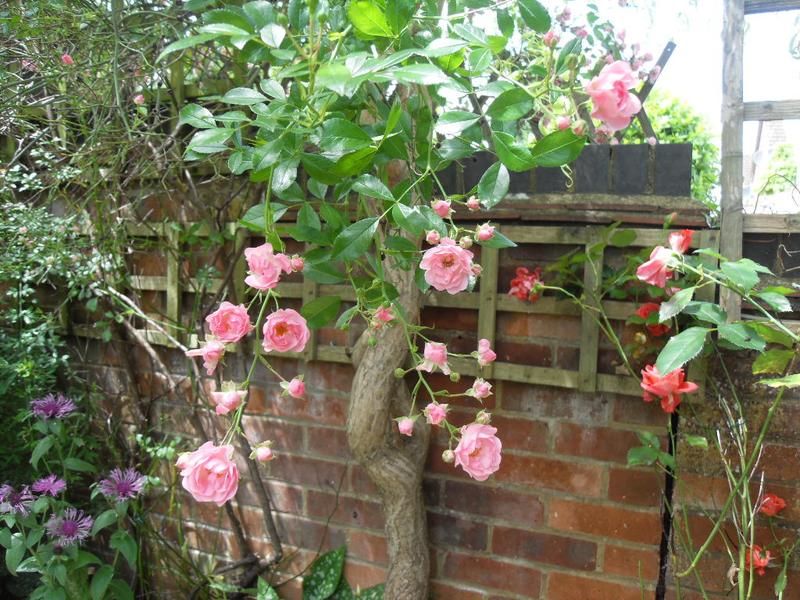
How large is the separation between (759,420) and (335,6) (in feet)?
3.68

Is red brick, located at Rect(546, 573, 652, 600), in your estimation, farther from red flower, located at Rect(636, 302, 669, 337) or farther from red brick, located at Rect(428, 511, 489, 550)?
red flower, located at Rect(636, 302, 669, 337)

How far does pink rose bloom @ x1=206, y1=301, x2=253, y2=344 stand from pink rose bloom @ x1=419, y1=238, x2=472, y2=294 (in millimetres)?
286

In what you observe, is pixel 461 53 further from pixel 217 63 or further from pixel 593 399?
pixel 217 63

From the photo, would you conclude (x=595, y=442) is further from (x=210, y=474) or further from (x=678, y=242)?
(x=210, y=474)

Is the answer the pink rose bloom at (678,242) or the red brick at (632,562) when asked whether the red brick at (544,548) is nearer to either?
the red brick at (632,562)

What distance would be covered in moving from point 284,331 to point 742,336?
754mm

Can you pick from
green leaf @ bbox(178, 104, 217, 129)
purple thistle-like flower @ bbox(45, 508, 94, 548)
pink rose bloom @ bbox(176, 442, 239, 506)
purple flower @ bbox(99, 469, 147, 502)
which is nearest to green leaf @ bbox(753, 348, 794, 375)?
pink rose bloom @ bbox(176, 442, 239, 506)

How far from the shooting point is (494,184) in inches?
37.8

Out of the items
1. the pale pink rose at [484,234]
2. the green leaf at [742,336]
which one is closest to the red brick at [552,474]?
the green leaf at [742,336]

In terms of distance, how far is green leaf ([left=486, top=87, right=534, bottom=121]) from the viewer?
0.91 metres

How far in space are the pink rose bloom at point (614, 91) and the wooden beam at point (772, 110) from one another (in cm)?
60

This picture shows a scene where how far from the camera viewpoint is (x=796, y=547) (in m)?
1.33

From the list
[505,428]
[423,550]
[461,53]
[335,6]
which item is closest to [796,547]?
[505,428]

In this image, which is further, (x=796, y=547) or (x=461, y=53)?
(x=796, y=547)
